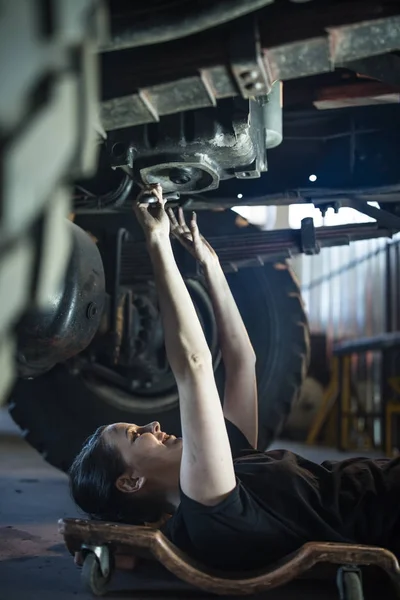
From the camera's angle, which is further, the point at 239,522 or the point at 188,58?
the point at 239,522

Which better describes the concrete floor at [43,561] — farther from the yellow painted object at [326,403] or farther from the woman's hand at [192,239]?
the yellow painted object at [326,403]

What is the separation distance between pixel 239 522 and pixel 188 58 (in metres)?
0.71

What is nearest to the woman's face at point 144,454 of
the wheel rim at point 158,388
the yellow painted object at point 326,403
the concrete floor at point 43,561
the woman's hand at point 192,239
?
the concrete floor at point 43,561

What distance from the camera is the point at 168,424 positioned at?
1.93 m

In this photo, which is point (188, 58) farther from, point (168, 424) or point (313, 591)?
point (168, 424)

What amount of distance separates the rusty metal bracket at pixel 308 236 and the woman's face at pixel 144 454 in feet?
2.24

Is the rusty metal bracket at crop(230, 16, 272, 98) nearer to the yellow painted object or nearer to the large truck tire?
the large truck tire

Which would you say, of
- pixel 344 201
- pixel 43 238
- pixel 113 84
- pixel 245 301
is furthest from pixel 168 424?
pixel 43 238

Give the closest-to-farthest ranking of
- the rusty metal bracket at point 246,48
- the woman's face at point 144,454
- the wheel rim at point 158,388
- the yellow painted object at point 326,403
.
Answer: the rusty metal bracket at point 246,48, the woman's face at point 144,454, the wheel rim at point 158,388, the yellow painted object at point 326,403

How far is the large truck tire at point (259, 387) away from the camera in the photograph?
1.96 metres

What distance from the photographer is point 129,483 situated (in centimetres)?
125

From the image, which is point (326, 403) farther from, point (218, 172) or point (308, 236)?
point (218, 172)

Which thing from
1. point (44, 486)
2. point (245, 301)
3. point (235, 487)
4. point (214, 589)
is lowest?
point (44, 486)

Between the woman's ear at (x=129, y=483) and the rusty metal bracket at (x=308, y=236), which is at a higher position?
the rusty metal bracket at (x=308, y=236)
